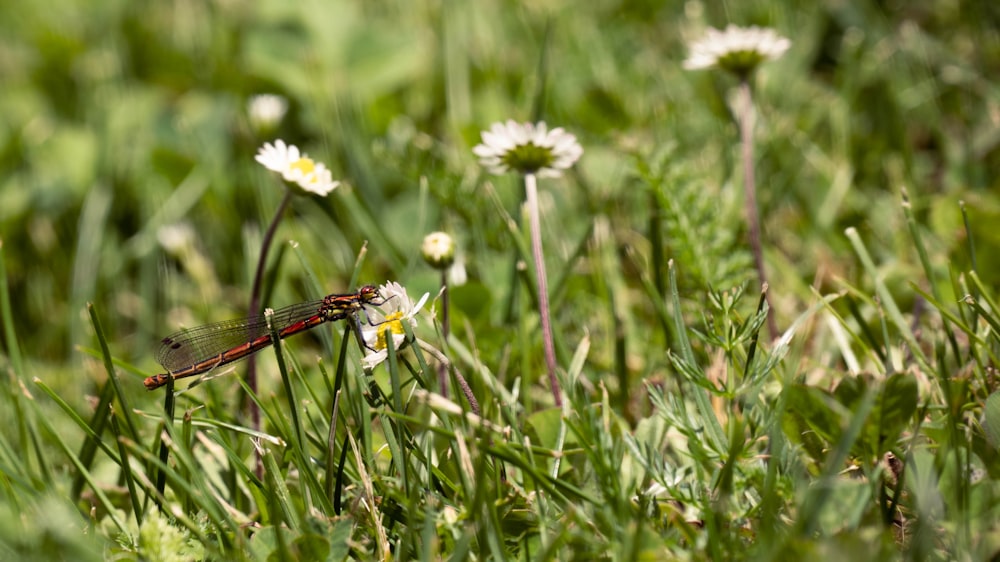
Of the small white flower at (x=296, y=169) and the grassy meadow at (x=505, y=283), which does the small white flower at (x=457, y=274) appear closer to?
the grassy meadow at (x=505, y=283)

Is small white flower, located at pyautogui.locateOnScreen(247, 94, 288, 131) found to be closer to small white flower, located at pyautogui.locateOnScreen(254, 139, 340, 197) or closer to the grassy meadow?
the grassy meadow

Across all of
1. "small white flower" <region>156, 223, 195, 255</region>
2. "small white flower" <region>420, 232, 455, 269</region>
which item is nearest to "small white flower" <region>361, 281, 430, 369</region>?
"small white flower" <region>420, 232, 455, 269</region>

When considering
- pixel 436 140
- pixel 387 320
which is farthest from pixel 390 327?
pixel 436 140

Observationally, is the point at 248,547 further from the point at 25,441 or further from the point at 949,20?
the point at 949,20

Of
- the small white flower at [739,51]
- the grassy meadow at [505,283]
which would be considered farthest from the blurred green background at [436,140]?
the small white flower at [739,51]

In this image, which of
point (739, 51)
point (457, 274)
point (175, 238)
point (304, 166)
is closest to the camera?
point (304, 166)

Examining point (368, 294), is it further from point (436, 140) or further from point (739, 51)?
point (436, 140)

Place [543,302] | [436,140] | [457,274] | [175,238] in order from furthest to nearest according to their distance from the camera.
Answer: [436,140] → [175,238] → [457,274] → [543,302]
